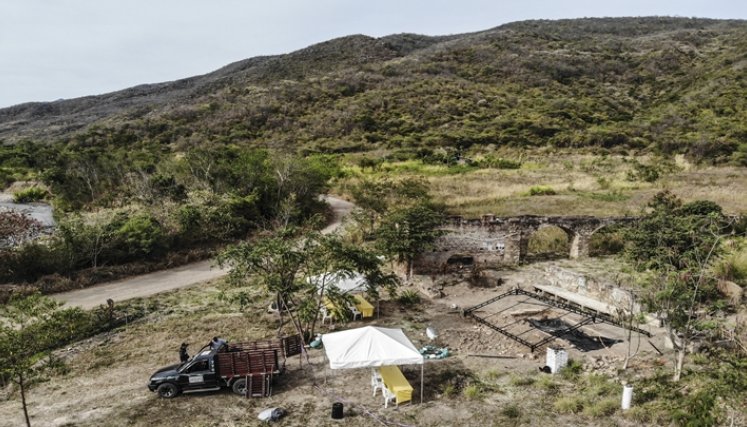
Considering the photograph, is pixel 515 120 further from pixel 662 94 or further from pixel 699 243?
pixel 699 243

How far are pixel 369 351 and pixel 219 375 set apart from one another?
3.53m

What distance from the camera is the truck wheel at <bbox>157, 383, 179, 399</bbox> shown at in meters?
10.8

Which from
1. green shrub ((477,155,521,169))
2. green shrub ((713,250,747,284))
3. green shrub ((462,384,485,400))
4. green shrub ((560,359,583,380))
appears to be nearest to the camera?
green shrub ((462,384,485,400))

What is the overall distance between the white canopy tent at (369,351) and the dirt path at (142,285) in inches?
345

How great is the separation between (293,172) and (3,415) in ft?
73.3

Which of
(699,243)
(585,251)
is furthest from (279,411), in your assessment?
(585,251)

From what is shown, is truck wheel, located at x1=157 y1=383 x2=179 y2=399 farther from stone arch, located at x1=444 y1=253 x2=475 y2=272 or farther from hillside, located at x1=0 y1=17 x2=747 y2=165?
hillside, located at x1=0 y1=17 x2=747 y2=165

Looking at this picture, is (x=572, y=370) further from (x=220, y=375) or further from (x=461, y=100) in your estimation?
(x=461, y=100)

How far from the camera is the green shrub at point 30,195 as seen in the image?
3422 centimetres

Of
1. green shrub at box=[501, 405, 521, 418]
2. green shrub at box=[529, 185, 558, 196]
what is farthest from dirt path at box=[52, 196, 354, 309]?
green shrub at box=[529, 185, 558, 196]

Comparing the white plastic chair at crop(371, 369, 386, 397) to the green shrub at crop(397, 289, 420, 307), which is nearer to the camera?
the white plastic chair at crop(371, 369, 386, 397)

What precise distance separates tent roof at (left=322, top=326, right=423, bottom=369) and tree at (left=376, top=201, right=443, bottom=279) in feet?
25.6

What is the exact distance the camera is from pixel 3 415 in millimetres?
10344

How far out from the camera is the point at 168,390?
10.9 metres
